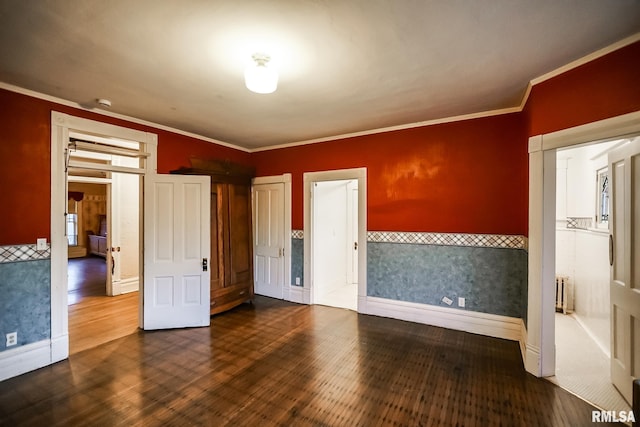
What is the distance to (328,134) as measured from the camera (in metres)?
4.38

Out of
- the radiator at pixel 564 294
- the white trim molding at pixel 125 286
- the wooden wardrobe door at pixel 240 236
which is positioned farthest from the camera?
the white trim molding at pixel 125 286

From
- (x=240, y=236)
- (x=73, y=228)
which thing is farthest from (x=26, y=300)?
(x=73, y=228)

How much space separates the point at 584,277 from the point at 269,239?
4.64 meters

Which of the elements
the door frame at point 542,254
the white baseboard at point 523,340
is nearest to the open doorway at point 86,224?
the white baseboard at point 523,340

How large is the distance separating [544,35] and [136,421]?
3.84 metres

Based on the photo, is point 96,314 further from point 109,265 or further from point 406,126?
point 406,126

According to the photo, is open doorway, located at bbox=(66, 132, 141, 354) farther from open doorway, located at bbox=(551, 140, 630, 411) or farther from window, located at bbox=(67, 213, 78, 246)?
open doorway, located at bbox=(551, 140, 630, 411)

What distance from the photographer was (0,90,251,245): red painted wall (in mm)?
2600

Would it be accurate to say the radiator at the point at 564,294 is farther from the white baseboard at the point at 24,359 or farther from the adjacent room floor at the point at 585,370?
the white baseboard at the point at 24,359

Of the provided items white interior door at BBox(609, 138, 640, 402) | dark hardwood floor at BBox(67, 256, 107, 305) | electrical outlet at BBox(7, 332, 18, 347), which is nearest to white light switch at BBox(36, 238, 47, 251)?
electrical outlet at BBox(7, 332, 18, 347)

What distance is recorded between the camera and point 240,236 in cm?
451

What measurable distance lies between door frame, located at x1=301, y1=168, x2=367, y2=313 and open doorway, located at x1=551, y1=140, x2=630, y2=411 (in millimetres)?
2284

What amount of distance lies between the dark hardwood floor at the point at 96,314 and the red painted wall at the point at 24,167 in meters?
1.36

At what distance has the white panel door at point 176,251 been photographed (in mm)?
3615
